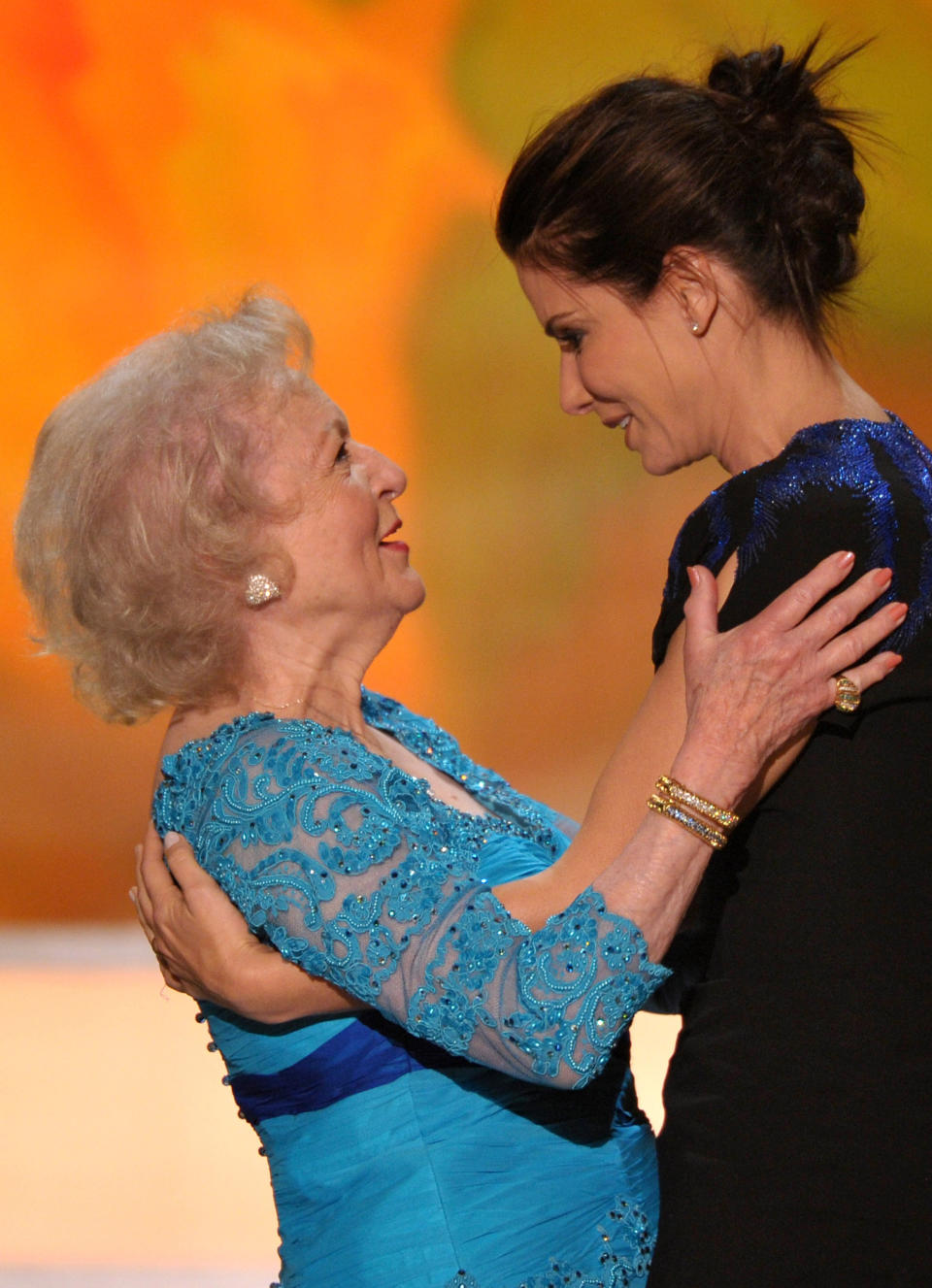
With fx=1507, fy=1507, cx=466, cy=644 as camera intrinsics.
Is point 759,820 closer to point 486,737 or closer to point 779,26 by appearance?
point 486,737

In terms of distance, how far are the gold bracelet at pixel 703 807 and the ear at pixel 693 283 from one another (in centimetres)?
49

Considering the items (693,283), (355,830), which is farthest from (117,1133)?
(693,283)

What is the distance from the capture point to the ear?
59.6 inches

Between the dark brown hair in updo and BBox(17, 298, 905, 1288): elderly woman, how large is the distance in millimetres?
374

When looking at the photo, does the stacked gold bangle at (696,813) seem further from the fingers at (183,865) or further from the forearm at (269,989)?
the fingers at (183,865)

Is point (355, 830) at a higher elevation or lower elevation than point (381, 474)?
lower

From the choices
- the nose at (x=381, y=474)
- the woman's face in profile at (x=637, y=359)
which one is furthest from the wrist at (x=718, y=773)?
the nose at (x=381, y=474)

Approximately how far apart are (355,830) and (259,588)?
14.1 inches

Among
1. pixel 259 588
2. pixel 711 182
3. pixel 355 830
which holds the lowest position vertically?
pixel 355 830

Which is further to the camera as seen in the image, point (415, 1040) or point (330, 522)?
point (330, 522)

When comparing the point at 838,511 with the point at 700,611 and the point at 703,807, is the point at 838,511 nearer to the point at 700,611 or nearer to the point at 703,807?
the point at 700,611

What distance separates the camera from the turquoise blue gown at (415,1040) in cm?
142

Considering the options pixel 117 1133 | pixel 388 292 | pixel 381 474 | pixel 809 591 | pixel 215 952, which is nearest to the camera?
pixel 809 591

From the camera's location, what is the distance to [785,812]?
4.57 ft
